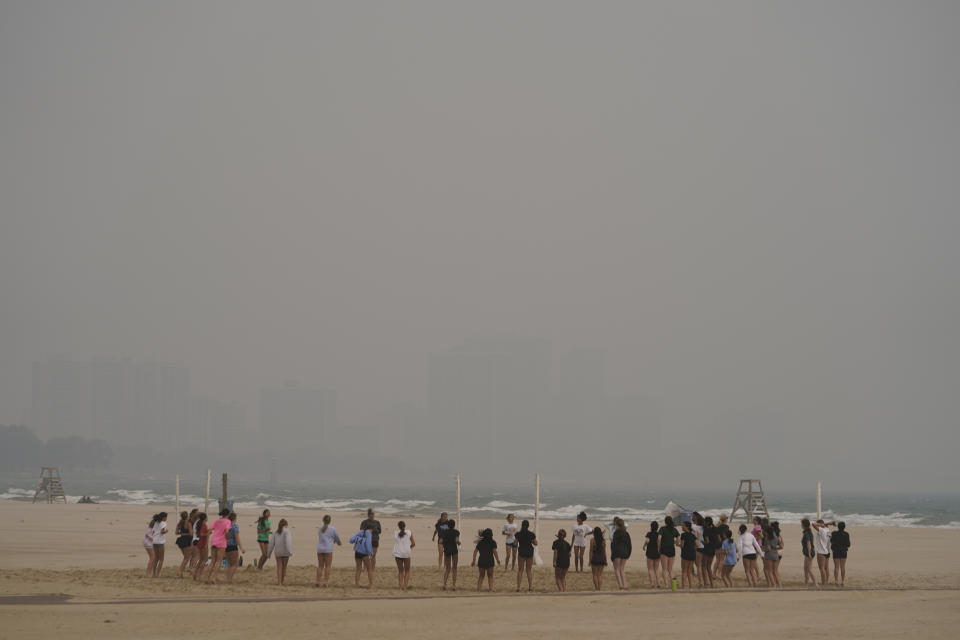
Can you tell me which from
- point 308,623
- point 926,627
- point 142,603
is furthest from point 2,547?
point 926,627

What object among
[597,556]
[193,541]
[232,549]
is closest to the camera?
[597,556]

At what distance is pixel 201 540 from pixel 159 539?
1012mm

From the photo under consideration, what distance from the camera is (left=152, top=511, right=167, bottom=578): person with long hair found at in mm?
20328

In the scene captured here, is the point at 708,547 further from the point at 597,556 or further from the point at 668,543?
the point at 597,556

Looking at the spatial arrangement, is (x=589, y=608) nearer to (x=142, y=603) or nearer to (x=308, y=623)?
(x=308, y=623)

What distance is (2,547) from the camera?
93.9 ft

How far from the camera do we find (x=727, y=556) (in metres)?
21.4

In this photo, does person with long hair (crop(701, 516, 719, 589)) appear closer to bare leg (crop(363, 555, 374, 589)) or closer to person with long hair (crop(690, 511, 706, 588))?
person with long hair (crop(690, 511, 706, 588))

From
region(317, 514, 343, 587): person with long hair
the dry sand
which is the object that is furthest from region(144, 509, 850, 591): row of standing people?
the dry sand

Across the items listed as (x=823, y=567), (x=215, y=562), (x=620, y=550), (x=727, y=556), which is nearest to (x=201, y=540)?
(x=215, y=562)

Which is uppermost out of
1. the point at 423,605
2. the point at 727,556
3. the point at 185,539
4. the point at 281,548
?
the point at 185,539

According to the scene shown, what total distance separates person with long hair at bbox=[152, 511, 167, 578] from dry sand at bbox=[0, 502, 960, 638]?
0.89 feet

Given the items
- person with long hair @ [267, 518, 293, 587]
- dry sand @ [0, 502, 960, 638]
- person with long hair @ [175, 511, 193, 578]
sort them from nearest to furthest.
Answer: dry sand @ [0, 502, 960, 638] → person with long hair @ [267, 518, 293, 587] → person with long hair @ [175, 511, 193, 578]

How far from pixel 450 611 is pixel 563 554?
366cm
